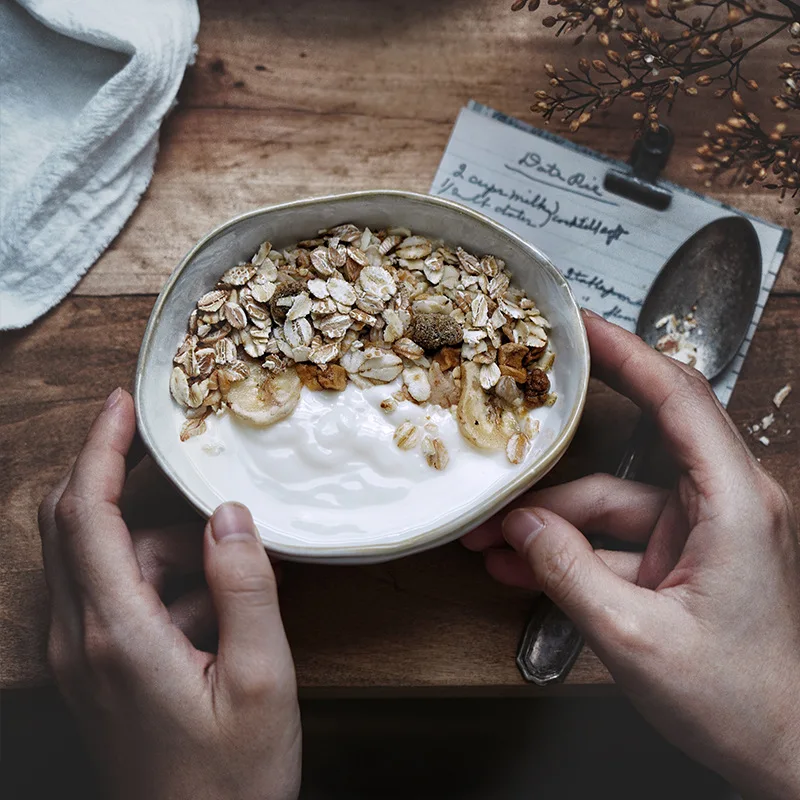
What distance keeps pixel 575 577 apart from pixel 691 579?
0.10 metres

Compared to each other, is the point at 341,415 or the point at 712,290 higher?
the point at 712,290

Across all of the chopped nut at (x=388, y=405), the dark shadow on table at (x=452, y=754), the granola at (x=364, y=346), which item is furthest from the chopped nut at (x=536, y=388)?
the dark shadow on table at (x=452, y=754)

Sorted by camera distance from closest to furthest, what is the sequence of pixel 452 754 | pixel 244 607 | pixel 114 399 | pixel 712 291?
pixel 244 607 < pixel 114 399 < pixel 712 291 < pixel 452 754

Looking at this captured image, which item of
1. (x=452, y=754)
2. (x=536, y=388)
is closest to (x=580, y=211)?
(x=536, y=388)

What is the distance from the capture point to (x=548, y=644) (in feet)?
2.44

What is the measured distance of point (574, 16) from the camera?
74cm

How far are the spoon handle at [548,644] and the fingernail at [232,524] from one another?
12.1 inches

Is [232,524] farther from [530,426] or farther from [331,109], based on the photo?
[331,109]

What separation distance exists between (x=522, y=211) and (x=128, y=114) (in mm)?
400

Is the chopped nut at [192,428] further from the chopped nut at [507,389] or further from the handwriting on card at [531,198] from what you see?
the handwriting on card at [531,198]

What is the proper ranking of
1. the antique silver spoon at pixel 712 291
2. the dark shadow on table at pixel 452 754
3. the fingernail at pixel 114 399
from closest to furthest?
the fingernail at pixel 114 399
the antique silver spoon at pixel 712 291
the dark shadow on table at pixel 452 754

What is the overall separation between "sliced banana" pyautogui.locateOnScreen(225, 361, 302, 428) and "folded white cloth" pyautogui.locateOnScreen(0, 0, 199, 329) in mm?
257

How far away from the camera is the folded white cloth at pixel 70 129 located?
760 millimetres

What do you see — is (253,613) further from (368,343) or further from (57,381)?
(57,381)
